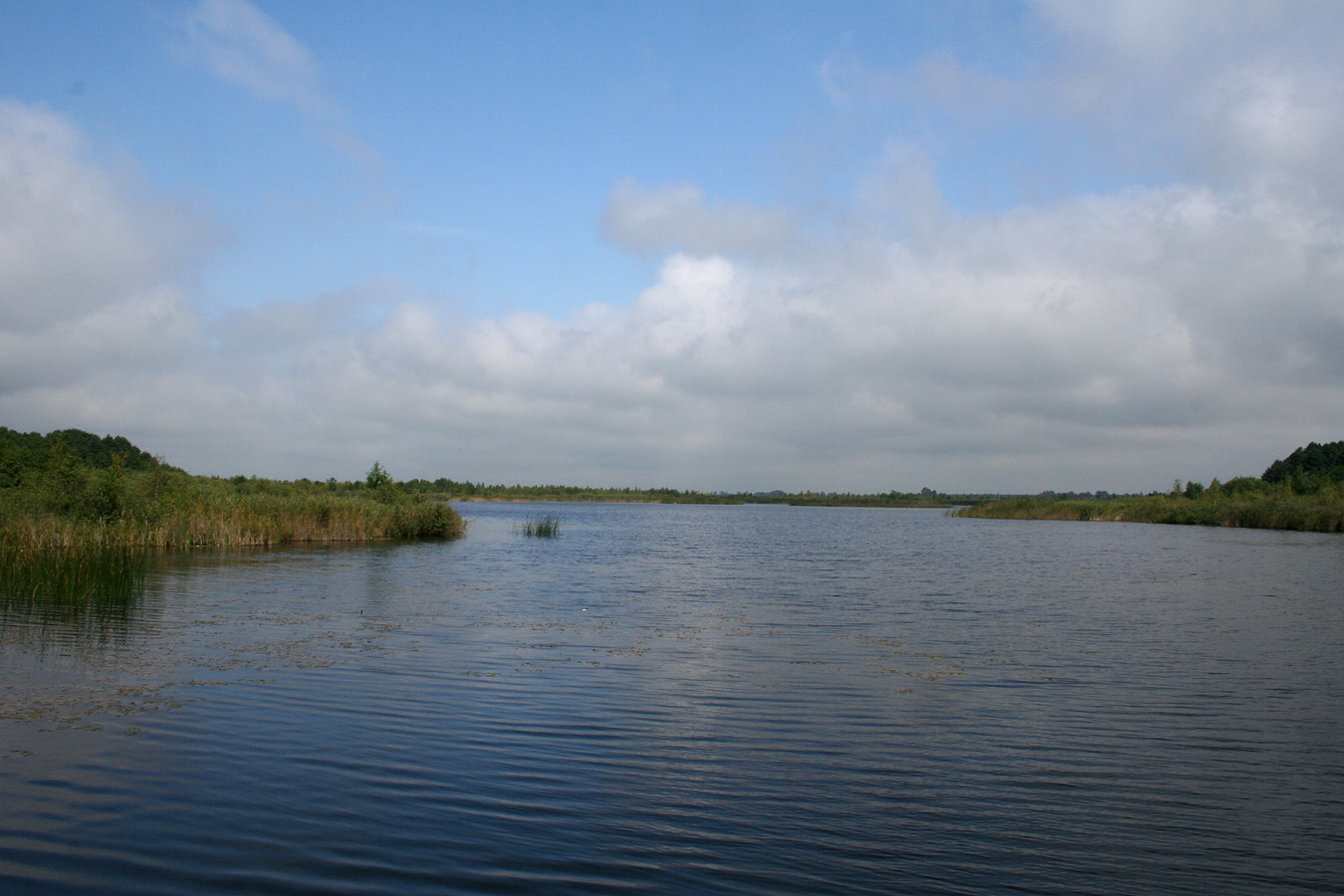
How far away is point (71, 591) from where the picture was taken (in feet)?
60.1

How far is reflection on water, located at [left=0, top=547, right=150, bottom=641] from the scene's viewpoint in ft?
48.6

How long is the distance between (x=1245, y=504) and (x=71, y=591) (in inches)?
3209

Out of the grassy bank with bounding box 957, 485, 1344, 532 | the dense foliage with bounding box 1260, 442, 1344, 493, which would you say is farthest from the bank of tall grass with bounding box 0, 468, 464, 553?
the dense foliage with bounding box 1260, 442, 1344, 493

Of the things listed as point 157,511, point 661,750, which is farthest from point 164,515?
point 661,750

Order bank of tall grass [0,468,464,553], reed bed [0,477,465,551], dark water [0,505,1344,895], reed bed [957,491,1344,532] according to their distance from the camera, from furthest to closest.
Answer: reed bed [957,491,1344,532] < bank of tall grass [0,468,464,553] < reed bed [0,477,465,551] < dark water [0,505,1344,895]

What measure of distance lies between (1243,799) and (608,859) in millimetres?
5981

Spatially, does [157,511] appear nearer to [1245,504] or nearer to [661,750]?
[661,750]

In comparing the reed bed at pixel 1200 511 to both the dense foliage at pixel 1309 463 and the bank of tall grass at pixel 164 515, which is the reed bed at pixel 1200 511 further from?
the bank of tall grass at pixel 164 515

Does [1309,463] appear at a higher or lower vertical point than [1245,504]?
higher

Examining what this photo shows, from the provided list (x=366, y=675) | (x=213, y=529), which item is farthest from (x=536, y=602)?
(x=213, y=529)

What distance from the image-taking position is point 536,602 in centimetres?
2086

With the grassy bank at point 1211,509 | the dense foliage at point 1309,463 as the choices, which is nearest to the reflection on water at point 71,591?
the grassy bank at point 1211,509

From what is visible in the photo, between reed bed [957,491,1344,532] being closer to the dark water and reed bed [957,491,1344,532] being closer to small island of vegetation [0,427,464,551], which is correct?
the dark water

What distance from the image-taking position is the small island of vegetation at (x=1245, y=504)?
209ft
